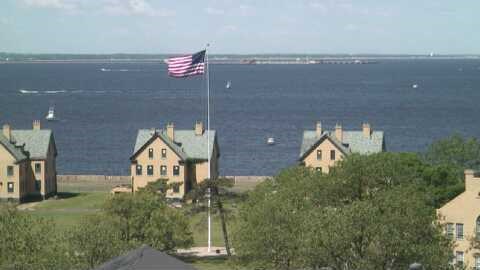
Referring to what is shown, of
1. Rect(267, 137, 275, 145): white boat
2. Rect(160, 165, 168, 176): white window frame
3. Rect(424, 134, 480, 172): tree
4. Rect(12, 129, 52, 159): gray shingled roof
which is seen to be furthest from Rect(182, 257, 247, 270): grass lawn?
Rect(267, 137, 275, 145): white boat

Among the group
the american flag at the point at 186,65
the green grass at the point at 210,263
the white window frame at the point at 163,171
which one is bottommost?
the green grass at the point at 210,263

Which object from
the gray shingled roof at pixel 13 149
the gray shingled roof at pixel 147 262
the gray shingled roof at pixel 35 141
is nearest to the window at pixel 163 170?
the gray shingled roof at pixel 35 141

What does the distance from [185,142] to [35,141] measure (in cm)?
1328

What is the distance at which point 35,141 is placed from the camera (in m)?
93.1

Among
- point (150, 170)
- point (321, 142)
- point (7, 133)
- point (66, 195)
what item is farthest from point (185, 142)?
point (7, 133)

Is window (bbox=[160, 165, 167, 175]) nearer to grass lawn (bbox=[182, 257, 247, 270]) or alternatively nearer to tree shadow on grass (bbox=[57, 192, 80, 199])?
tree shadow on grass (bbox=[57, 192, 80, 199])

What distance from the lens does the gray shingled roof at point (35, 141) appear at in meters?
92.2

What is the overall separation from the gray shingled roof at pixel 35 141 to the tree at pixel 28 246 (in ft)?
143

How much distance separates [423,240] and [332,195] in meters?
10.9

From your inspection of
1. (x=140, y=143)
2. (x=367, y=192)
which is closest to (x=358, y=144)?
(x=140, y=143)

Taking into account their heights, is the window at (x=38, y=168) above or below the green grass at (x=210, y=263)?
above

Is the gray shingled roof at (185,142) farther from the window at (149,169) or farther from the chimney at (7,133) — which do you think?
the chimney at (7,133)

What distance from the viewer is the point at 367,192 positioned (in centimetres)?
5759

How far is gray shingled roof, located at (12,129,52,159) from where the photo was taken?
92.2 meters
